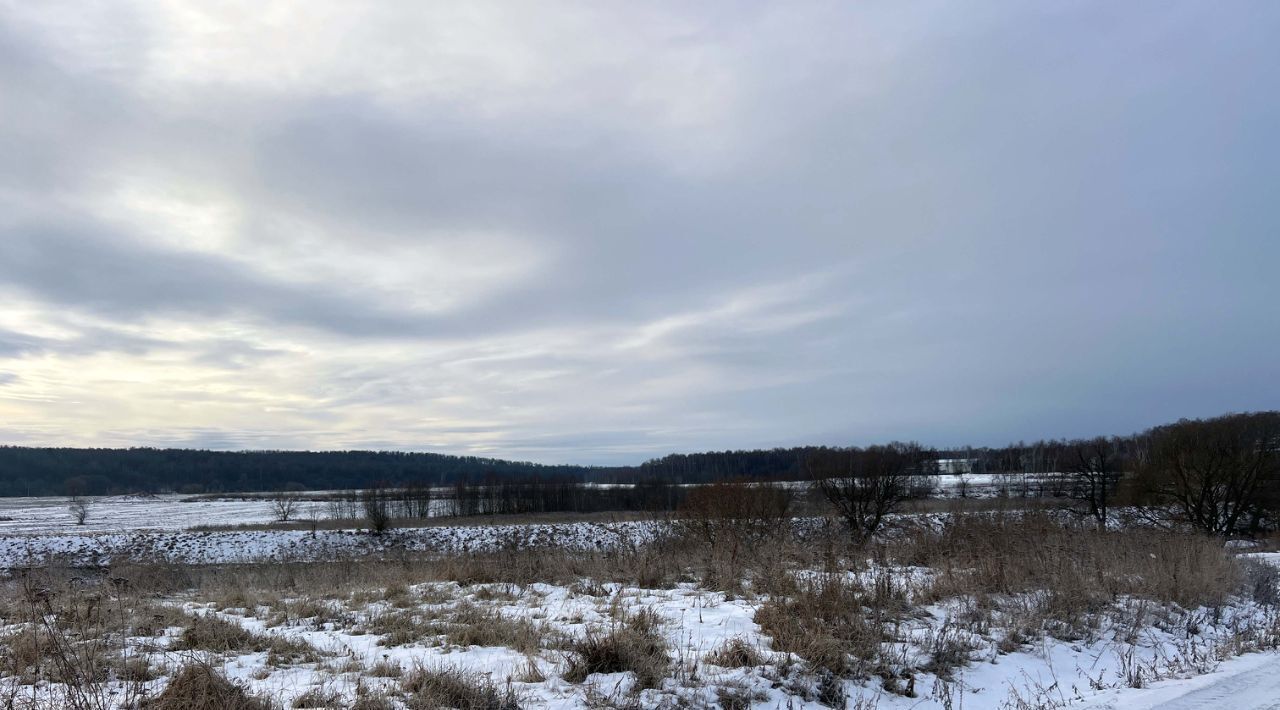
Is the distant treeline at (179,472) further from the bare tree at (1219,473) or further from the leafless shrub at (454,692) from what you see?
the leafless shrub at (454,692)

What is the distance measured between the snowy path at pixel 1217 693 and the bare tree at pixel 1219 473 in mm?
34573

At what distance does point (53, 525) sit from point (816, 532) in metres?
78.9

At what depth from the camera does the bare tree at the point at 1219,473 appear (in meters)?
34.9

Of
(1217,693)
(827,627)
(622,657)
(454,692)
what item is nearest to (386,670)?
(454,692)

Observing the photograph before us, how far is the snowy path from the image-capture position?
558 cm

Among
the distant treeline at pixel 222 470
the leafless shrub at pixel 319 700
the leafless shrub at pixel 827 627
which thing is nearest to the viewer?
the leafless shrub at pixel 319 700

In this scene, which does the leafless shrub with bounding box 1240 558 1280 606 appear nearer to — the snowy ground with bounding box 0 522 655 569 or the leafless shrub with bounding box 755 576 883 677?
the leafless shrub with bounding box 755 576 883 677

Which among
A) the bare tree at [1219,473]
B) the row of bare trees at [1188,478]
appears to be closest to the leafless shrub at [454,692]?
the row of bare trees at [1188,478]

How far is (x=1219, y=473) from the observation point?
34875 mm

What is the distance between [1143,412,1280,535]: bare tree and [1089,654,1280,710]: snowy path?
34573mm

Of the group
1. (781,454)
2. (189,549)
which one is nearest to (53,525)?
(189,549)

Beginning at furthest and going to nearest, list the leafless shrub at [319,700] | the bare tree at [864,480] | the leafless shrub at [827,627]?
the bare tree at [864,480] < the leafless shrub at [827,627] < the leafless shrub at [319,700]

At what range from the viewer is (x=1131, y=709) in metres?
5.47

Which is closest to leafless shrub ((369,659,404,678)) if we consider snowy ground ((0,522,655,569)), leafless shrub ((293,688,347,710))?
leafless shrub ((293,688,347,710))
